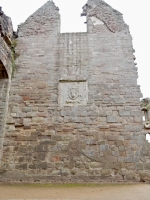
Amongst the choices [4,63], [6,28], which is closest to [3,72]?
[4,63]

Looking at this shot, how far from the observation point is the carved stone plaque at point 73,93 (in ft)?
18.4

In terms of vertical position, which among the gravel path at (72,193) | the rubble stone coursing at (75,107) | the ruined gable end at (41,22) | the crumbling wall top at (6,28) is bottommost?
the gravel path at (72,193)

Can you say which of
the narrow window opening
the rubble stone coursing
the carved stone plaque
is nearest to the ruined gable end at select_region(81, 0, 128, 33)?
the rubble stone coursing

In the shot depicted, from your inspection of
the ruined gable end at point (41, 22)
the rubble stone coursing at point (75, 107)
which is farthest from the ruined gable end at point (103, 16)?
the ruined gable end at point (41, 22)

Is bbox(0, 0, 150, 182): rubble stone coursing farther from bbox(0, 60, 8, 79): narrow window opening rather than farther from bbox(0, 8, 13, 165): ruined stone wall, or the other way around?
bbox(0, 60, 8, 79): narrow window opening

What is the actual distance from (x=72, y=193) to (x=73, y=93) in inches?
107

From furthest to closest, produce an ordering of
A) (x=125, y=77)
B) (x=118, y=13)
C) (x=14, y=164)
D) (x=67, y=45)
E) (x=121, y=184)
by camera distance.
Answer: (x=118, y=13), (x=67, y=45), (x=125, y=77), (x=14, y=164), (x=121, y=184)

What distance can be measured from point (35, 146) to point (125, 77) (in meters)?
3.15

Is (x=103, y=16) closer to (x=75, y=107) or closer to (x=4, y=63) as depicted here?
(x=75, y=107)

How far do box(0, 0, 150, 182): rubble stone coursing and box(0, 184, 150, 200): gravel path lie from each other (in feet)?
1.35

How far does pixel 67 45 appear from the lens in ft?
21.0

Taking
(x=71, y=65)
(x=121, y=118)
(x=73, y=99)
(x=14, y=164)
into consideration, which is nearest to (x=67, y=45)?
(x=71, y=65)

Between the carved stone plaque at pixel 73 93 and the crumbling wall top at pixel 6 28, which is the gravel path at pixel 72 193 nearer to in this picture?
the carved stone plaque at pixel 73 93

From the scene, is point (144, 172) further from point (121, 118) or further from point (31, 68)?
point (31, 68)
